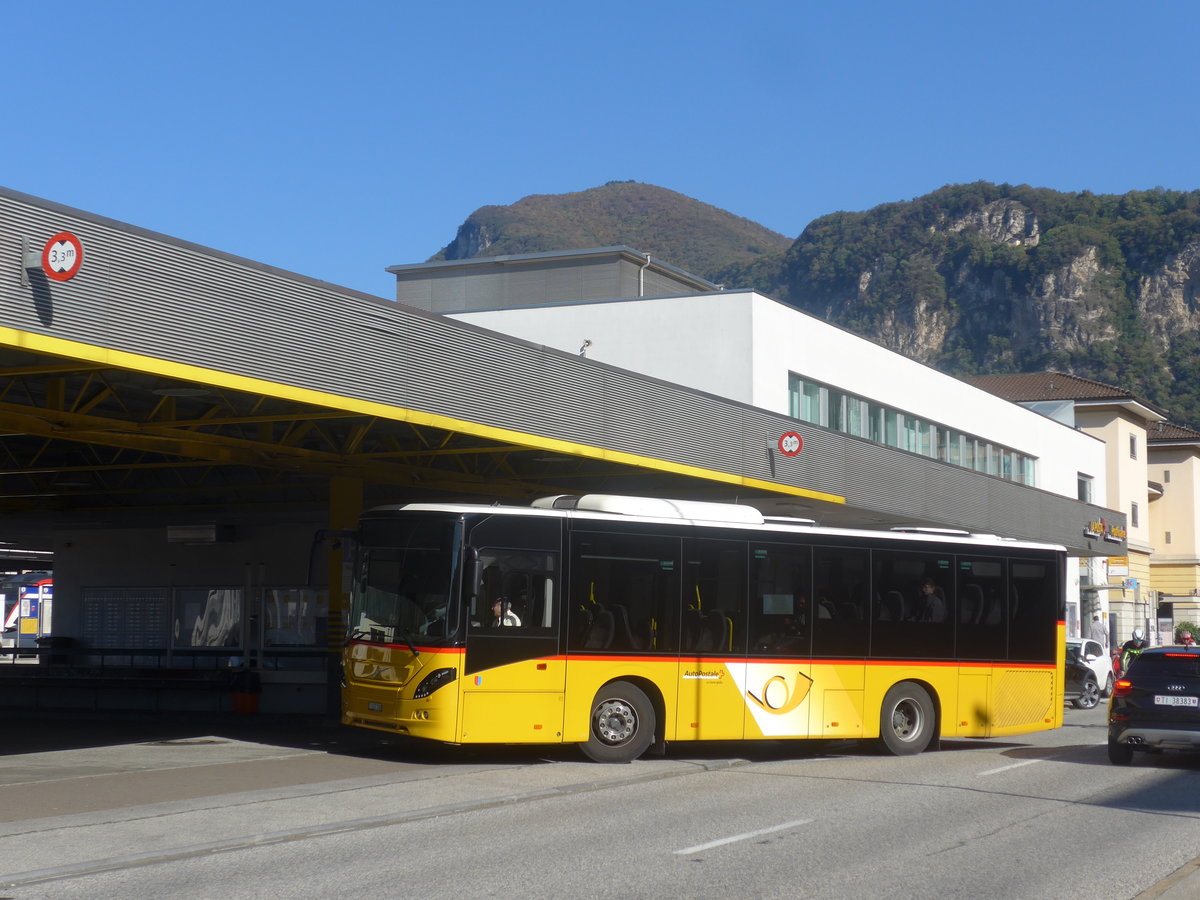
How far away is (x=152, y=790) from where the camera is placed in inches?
548

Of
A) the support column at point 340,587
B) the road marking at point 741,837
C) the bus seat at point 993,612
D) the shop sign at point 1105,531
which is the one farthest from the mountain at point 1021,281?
the road marking at point 741,837

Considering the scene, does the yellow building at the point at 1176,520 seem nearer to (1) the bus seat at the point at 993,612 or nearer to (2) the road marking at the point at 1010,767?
(1) the bus seat at the point at 993,612

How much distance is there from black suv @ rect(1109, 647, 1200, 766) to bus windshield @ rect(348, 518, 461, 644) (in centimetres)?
812

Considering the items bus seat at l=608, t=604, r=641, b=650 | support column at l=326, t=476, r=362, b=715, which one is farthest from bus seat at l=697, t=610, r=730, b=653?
support column at l=326, t=476, r=362, b=715

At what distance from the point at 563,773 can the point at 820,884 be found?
707 cm

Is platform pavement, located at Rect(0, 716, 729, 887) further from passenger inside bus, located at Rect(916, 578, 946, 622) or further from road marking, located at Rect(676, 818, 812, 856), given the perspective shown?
passenger inside bus, located at Rect(916, 578, 946, 622)

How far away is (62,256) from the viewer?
40.5 feet

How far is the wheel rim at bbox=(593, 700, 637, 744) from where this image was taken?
16703 mm

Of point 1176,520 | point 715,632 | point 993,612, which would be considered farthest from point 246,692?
point 1176,520

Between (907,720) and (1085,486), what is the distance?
131ft

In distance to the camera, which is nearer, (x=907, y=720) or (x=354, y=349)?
(x=354, y=349)

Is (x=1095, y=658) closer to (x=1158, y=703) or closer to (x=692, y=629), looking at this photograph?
(x=1158, y=703)

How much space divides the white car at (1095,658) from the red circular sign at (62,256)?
25404 millimetres

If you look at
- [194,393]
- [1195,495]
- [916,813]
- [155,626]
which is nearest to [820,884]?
[916,813]
